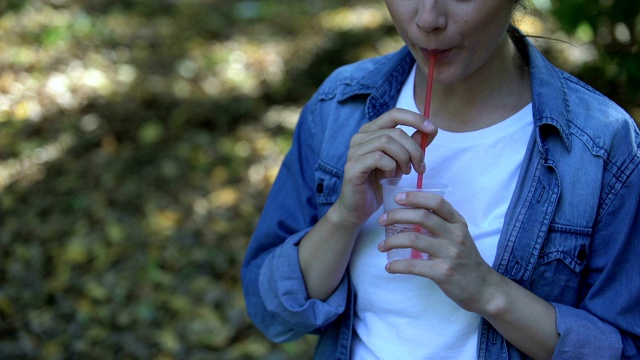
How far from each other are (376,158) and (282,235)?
419 mm

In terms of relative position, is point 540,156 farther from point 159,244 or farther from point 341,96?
point 159,244

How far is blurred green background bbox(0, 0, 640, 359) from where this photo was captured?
361 centimetres

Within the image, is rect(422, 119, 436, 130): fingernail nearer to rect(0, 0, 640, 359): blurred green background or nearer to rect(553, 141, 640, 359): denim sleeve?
rect(553, 141, 640, 359): denim sleeve

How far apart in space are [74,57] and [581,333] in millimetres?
4354

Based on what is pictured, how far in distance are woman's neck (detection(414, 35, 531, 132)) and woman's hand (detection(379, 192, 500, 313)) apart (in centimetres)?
30

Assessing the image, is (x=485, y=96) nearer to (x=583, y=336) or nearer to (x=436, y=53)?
(x=436, y=53)

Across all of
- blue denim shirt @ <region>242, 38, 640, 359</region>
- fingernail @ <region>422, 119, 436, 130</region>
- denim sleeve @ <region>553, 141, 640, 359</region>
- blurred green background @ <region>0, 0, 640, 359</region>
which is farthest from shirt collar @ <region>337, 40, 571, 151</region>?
blurred green background @ <region>0, 0, 640, 359</region>

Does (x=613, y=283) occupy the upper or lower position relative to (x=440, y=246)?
lower

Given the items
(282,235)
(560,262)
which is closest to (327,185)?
(282,235)

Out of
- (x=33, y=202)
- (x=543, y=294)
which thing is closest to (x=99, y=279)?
(x=33, y=202)

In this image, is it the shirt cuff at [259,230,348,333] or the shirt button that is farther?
the shirt cuff at [259,230,348,333]

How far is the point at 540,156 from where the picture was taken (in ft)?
5.51

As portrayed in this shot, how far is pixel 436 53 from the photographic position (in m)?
1.62

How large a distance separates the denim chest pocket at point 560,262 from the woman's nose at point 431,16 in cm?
45
